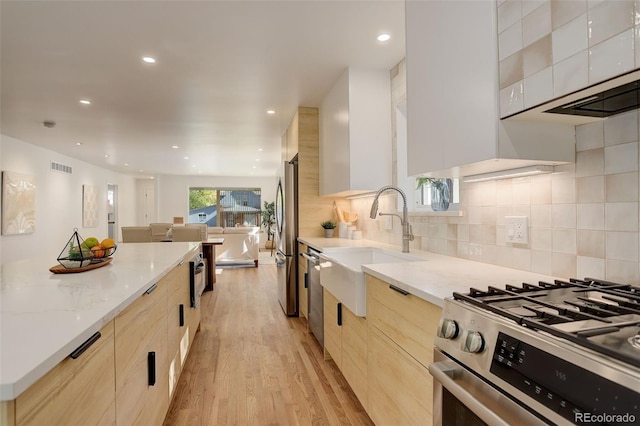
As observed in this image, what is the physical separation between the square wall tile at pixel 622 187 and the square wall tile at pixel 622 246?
12cm

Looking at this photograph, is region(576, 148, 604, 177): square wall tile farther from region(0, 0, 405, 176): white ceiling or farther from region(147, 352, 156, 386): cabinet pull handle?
region(147, 352, 156, 386): cabinet pull handle

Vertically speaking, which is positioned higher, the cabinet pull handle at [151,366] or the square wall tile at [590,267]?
the square wall tile at [590,267]

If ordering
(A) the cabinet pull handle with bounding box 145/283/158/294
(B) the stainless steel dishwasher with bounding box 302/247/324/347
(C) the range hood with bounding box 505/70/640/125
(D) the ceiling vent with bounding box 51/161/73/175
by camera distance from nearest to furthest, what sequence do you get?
(C) the range hood with bounding box 505/70/640/125 → (A) the cabinet pull handle with bounding box 145/283/158/294 → (B) the stainless steel dishwasher with bounding box 302/247/324/347 → (D) the ceiling vent with bounding box 51/161/73/175

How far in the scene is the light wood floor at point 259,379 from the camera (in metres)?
1.90

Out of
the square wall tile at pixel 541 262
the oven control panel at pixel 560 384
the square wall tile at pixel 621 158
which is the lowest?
the oven control panel at pixel 560 384

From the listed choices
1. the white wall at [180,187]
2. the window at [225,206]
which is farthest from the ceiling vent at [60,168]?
the window at [225,206]

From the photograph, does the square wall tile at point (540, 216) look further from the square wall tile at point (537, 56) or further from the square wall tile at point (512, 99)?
the square wall tile at point (537, 56)

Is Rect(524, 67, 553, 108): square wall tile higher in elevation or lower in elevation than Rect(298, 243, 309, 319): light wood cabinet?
higher

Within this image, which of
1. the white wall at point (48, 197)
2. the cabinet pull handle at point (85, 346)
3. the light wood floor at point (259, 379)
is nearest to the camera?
the cabinet pull handle at point (85, 346)

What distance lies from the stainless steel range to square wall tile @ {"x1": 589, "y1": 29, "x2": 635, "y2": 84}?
591mm

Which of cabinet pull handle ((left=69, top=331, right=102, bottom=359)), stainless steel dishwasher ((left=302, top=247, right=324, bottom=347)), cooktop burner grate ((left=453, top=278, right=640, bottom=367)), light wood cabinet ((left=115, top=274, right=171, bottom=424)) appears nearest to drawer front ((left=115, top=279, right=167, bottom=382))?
light wood cabinet ((left=115, top=274, right=171, bottom=424))

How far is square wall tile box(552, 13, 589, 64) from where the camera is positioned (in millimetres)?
906

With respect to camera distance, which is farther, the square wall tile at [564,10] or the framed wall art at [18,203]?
the framed wall art at [18,203]

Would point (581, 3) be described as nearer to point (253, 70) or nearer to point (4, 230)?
point (253, 70)
